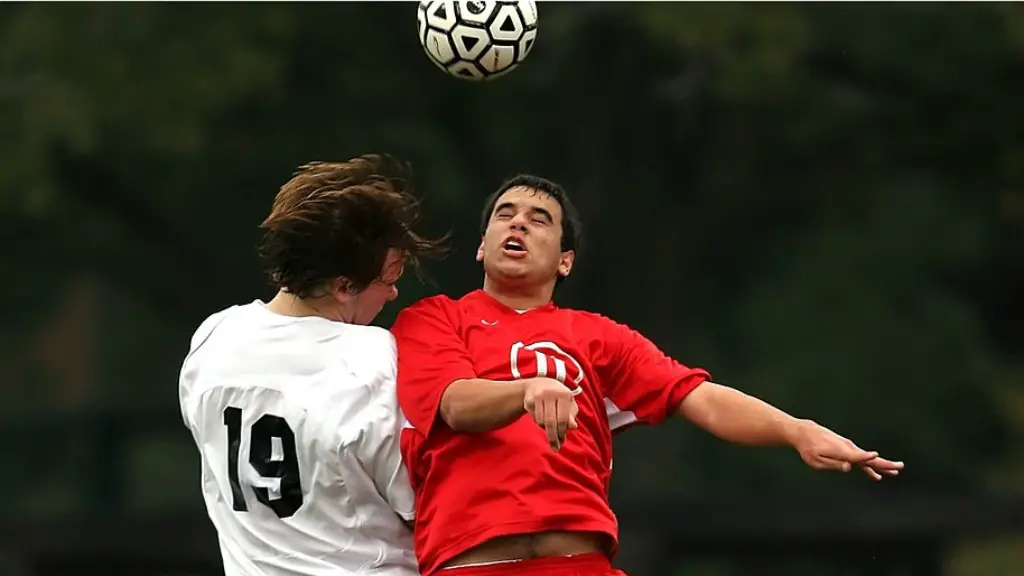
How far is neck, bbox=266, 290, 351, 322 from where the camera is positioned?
536 cm

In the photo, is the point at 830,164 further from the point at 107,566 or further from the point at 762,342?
the point at 107,566

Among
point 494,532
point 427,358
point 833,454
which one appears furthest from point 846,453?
point 427,358

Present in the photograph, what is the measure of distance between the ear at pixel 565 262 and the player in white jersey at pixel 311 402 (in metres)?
0.50

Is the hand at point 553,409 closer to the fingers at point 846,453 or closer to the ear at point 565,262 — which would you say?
the fingers at point 846,453

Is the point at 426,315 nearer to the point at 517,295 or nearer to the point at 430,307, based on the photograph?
the point at 430,307

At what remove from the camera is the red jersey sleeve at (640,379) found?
541 cm

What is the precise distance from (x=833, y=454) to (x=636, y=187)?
14.1 m

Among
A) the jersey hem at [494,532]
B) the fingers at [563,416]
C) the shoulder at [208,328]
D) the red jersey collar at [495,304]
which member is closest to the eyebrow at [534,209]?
the red jersey collar at [495,304]

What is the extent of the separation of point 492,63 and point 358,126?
1237 centimetres

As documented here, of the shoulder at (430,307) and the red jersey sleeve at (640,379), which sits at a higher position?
the shoulder at (430,307)

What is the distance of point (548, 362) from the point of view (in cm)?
534

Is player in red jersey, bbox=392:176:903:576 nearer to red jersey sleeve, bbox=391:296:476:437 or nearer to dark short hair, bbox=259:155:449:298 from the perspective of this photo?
red jersey sleeve, bbox=391:296:476:437

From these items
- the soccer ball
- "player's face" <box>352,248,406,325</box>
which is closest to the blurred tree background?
the soccer ball

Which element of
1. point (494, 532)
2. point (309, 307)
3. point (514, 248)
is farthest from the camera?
point (514, 248)
